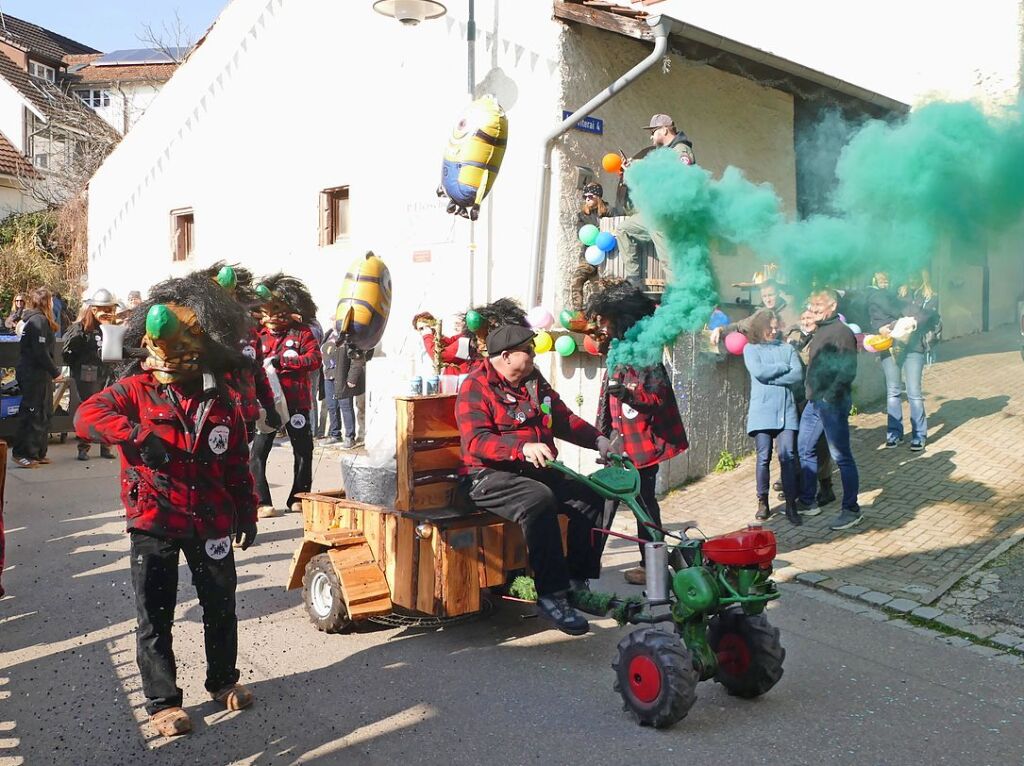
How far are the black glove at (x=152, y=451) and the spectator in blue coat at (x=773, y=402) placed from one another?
4754mm

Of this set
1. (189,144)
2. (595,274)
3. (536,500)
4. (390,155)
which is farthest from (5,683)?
(189,144)

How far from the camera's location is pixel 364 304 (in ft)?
24.4

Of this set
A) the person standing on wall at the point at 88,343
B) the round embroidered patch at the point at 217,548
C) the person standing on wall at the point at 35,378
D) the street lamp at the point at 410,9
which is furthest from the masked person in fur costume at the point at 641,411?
the person standing on wall at the point at 35,378

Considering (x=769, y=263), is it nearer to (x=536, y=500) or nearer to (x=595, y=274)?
(x=536, y=500)

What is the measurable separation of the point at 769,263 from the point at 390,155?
22.7ft

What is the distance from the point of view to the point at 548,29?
9031mm

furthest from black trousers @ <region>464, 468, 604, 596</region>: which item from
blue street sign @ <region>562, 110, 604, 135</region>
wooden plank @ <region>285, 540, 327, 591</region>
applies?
blue street sign @ <region>562, 110, 604, 135</region>

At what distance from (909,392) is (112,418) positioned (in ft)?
24.5

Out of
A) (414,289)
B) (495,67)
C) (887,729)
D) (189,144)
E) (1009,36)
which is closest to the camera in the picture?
(887,729)

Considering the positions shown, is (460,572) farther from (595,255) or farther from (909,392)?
(909,392)

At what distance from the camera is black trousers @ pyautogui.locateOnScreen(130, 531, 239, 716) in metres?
3.70

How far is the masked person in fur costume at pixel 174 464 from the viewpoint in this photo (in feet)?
12.0

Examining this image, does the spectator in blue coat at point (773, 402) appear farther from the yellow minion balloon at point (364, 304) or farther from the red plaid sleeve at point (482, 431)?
the yellow minion balloon at point (364, 304)

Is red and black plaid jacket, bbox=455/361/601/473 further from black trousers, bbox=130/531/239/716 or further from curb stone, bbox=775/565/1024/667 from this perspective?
curb stone, bbox=775/565/1024/667
